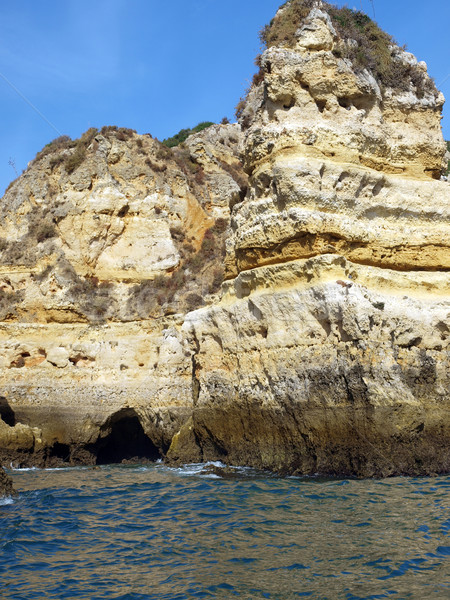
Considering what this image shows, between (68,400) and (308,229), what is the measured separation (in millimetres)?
11000

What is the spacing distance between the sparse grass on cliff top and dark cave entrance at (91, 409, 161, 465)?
40.4ft

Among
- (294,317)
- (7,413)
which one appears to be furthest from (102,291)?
(294,317)

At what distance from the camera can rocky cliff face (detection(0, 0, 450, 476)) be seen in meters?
11.3

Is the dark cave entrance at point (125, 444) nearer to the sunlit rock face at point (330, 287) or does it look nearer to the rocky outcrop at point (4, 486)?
the sunlit rock face at point (330, 287)

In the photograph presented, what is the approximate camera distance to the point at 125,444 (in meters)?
22.5

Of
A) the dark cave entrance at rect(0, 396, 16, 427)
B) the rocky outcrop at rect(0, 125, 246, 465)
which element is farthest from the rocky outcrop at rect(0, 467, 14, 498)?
the dark cave entrance at rect(0, 396, 16, 427)

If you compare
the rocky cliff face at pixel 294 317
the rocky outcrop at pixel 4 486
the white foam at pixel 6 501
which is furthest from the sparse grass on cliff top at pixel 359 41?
the white foam at pixel 6 501

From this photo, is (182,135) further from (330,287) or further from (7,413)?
(330,287)

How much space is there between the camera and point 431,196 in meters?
13.8

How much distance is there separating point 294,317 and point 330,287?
1089mm

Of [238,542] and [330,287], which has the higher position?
[330,287]

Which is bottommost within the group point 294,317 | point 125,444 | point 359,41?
point 125,444

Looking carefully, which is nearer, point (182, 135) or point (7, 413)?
point (7, 413)

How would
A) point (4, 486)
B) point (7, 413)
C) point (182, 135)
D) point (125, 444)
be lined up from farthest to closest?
point (182, 135) < point (125, 444) < point (7, 413) < point (4, 486)
